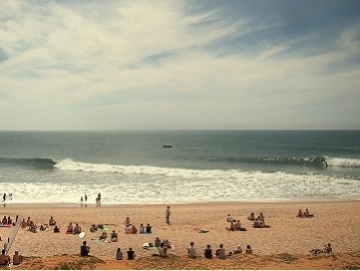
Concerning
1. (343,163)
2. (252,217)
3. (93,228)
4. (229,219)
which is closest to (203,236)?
(229,219)

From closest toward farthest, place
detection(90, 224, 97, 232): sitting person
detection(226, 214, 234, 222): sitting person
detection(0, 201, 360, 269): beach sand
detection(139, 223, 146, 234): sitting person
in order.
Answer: detection(0, 201, 360, 269): beach sand < detection(139, 223, 146, 234): sitting person < detection(90, 224, 97, 232): sitting person < detection(226, 214, 234, 222): sitting person

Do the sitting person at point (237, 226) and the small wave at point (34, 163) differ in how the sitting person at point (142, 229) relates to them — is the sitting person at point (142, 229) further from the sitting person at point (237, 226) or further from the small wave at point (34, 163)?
the small wave at point (34, 163)

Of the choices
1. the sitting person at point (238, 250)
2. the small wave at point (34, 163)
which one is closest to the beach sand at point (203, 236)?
the sitting person at point (238, 250)

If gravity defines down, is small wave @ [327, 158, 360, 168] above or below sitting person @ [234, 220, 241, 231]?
above

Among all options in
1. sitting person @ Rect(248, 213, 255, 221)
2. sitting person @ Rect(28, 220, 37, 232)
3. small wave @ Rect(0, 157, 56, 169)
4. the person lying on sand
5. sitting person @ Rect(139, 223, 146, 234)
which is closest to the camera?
the person lying on sand

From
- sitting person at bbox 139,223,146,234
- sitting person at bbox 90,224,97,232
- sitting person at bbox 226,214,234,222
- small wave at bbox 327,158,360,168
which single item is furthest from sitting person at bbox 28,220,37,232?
small wave at bbox 327,158,360,168

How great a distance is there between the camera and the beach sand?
42.5 ft

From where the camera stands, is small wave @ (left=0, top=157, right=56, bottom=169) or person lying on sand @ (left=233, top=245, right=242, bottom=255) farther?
small wave @ (left=0, top=157, right=56, bottom=169)

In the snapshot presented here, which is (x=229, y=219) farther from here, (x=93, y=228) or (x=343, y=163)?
(x=343, y=163)

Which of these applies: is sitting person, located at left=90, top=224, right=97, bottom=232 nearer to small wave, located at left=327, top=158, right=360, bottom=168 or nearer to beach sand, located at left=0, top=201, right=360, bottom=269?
beach sand, located at left=0, top=201, right=360, bottom=269

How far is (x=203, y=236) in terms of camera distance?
18547 millimetres

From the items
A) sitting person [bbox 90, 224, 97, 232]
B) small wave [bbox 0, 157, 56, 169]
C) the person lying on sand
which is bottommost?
the person lying on sand

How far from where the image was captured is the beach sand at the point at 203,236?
42.5 feet

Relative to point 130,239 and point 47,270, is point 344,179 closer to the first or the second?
point 130,239
